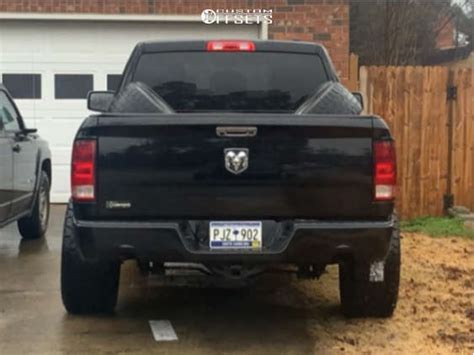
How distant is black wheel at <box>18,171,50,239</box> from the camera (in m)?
9.39

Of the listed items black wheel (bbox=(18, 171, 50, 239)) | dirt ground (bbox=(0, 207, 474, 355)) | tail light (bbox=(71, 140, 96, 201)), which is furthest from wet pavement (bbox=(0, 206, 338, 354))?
black wheel (bbox=(18, 171, 50, 239))

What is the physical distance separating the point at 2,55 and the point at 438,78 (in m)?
6.34

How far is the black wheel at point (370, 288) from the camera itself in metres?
5.68

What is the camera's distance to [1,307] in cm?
628

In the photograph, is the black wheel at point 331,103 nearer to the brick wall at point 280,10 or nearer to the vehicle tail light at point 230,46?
the vehicle tail light at point 230,46

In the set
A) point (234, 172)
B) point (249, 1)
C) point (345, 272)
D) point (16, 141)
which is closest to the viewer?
point (234, 172)

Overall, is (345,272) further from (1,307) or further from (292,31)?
(292,31)

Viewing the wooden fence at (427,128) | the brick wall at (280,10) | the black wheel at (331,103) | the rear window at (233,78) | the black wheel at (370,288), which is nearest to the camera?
the black wheel at (370,288)

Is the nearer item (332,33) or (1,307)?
(1,307)

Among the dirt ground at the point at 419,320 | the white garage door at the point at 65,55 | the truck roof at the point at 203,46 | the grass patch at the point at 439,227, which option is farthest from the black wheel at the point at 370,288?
the white garage door at the point at 65,55

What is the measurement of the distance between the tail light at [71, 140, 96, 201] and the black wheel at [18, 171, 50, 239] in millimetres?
4557

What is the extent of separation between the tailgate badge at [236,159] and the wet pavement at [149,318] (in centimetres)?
118

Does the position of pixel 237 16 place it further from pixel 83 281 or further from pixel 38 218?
pixel 83 281

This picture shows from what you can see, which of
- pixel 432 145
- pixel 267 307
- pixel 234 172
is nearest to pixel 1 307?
pixel 267 307
